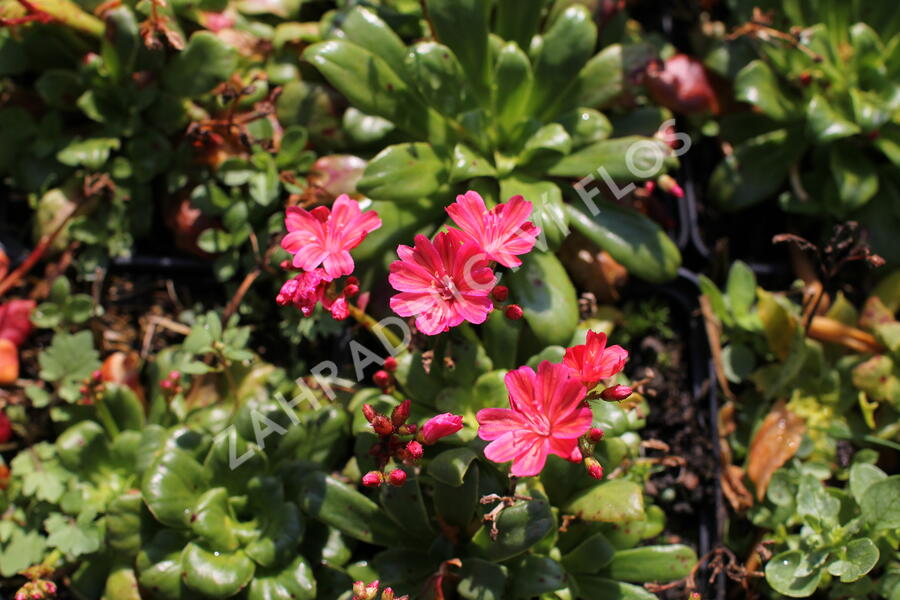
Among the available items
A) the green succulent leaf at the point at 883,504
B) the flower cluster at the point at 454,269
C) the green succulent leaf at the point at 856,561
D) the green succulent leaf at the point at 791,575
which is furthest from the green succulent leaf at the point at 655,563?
the flower cluster at the point at 454,269

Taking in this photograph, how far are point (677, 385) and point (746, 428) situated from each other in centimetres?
24

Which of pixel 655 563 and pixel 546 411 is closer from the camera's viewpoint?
pixel 546 411

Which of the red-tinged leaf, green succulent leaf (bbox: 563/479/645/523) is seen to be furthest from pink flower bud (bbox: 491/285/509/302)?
the red-tinged leaf

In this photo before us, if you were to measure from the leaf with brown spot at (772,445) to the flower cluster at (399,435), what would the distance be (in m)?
1.11

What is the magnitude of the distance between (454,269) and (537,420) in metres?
0.36

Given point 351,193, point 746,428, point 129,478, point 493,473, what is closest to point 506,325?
point 493,473

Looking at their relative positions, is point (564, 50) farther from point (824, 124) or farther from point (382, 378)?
point (382, 378)

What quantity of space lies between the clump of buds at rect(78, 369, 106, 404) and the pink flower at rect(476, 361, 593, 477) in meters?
1.24

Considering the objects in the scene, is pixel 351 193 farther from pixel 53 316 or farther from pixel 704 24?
pixel 704 24

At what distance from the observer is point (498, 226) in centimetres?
177

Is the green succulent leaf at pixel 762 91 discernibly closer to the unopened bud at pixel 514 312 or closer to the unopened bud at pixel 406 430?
the unopened bud at pixel 514 312

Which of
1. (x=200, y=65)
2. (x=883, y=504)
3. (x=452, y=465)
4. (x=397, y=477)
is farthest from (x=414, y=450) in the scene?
(x=200, y=65)

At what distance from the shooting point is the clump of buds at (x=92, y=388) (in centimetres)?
230

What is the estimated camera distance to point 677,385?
2.61 meters
